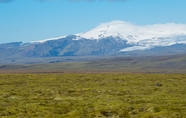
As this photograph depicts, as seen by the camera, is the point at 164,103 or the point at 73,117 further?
the point at 164,103

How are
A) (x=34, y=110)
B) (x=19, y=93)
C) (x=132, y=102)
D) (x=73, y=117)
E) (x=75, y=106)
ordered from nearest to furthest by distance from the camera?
(x=73, y=117) → (x=34, y=110) → (x=75, y=106) → (x=132, y=102) → (x=19, y=93)

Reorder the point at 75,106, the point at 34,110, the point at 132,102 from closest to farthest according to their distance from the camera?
the point at 34,110, the point at 75,106, the point at 132,102

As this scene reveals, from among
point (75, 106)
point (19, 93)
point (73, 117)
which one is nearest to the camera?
point (73, 117)

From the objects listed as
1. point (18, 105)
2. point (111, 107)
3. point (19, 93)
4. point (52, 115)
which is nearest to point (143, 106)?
point (111, 107)

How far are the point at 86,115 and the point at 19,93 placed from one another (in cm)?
2364

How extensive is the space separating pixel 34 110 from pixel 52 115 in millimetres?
3039

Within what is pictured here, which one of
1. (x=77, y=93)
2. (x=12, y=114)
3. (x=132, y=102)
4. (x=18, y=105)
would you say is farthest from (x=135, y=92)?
(x=12, y=114)

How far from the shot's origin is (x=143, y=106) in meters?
44.7

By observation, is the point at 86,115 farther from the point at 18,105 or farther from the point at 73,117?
the point at 18,105

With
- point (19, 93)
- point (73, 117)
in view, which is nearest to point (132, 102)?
point (73, 117)

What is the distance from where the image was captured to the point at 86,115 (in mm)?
40469

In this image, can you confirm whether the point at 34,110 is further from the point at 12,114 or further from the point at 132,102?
the point at 132,102

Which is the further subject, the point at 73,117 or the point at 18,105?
the point at 18,105

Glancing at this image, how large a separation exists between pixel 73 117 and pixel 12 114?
6550 millimetres
